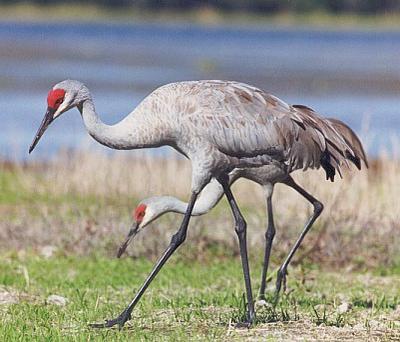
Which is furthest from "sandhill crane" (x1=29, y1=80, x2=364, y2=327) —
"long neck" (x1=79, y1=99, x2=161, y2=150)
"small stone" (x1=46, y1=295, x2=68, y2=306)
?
"small stone" (x1=46, y1=295, x2=68, y2=306)

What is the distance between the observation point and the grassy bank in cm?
6844

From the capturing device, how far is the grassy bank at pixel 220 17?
68.4m

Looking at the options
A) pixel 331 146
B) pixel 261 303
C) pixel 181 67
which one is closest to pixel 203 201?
pixel 261 303

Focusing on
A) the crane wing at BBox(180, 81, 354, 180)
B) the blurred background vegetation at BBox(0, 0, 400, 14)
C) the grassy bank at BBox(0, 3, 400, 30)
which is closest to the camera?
the crane wing at BBox(180, 81, 354, 180)

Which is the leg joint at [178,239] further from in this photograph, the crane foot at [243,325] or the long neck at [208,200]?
the long neck at [208,200]

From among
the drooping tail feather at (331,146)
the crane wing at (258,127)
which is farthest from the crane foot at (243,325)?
the drooping tail feather at (331,146)

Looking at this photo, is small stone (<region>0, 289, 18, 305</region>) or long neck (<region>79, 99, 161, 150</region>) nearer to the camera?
long neck (<region>79, 99, 161, 150</region>)

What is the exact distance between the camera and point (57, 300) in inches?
306

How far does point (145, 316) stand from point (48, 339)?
0.95 metres

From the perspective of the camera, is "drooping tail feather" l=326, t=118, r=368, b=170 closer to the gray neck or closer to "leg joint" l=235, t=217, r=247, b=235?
"leg joint" l=235, t=217, r=247, b=235

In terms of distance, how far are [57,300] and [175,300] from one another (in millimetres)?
717

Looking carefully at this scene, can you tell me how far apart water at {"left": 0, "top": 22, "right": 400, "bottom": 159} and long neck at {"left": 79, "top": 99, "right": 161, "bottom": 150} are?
4.47m

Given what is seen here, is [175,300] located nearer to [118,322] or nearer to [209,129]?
[118,322]

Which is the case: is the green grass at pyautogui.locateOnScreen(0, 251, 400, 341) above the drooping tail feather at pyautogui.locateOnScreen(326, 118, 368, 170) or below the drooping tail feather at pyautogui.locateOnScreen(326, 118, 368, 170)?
below
